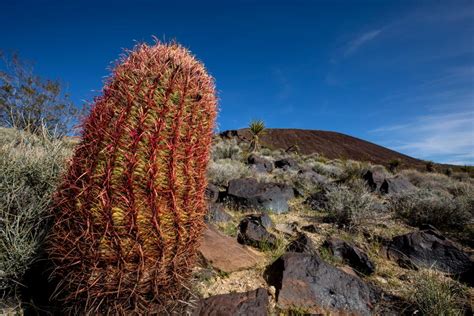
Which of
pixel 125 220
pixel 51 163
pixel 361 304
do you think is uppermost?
pixel 51 163

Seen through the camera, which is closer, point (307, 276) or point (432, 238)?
point (307, 276)

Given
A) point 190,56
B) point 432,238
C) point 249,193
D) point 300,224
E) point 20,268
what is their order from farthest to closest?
point 249,193 < point 300,224 < point 432,238 < point 20,268 < point 190,56

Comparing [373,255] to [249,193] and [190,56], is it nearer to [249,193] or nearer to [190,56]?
[249,193]

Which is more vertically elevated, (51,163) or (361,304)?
(51,163)

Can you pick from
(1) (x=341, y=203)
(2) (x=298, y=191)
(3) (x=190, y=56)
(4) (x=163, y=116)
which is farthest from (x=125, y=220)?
(2) (x=298, y=191)

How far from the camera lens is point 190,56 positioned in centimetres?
224

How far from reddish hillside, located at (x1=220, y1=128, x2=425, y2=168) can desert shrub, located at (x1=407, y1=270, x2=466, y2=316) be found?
39.2 meters

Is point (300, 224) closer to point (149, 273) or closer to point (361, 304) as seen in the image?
point (361, 304)

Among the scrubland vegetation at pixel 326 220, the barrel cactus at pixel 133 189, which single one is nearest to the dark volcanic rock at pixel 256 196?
the scrubland vegetation at pixel 326 220

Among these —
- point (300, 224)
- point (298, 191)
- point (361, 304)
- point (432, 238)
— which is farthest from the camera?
point (298, 191)

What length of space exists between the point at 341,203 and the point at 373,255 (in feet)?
5.01

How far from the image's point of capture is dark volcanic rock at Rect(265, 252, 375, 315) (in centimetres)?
299

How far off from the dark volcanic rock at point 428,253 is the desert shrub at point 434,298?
3.25 ft

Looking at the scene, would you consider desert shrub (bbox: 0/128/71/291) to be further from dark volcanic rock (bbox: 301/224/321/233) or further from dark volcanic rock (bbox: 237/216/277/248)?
dark volcanic rock (bbox: 301/224/321/233)
